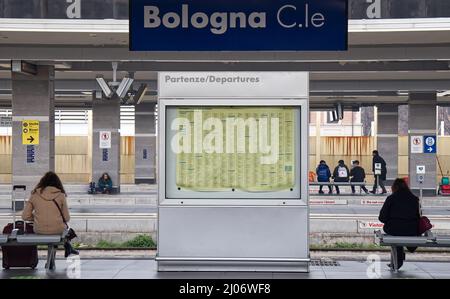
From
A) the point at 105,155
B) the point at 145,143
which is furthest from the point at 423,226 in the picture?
the point at 145,143

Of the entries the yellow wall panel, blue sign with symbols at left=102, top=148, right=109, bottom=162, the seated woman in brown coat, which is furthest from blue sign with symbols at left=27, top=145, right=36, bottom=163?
the yellow wall panel

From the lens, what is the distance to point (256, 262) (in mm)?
9539

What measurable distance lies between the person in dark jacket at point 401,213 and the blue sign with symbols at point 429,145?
21.1 m

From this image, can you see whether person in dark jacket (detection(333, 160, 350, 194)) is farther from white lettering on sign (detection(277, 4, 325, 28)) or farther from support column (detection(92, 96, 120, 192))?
white lettering on sign (detection(277, 4, 325, 28))

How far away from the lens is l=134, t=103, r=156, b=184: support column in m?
38.9

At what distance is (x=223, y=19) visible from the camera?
8750 millimetres

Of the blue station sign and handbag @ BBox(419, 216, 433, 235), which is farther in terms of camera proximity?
handbag @ BBox(419, 216, 433, 235)

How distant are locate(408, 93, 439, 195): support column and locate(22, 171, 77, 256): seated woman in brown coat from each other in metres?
23.0

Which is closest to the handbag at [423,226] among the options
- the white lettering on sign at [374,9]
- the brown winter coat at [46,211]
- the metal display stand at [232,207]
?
the metal display stand at [232,207]

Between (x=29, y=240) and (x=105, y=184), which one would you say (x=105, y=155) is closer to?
(x=105, y=184)

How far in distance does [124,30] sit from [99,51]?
3.02m

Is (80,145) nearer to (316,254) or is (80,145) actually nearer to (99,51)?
(99,51)

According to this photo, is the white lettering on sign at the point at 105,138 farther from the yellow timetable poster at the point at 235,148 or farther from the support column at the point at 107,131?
the yellow timetable poster at the point at 235,148
